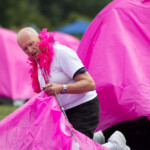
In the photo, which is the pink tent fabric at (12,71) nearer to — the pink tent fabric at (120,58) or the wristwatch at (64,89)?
the pink tent fabric at (120,58)

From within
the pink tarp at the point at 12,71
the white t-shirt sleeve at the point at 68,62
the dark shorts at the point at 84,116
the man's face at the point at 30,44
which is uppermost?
the man's face at the point at 30,44

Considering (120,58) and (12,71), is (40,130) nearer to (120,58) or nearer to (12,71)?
(120,58)

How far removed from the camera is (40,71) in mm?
3430

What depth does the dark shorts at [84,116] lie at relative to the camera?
342 centimetres

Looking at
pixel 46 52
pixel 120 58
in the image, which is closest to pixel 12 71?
pixel 120 58

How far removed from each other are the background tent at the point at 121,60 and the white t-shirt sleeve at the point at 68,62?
2.93 feet

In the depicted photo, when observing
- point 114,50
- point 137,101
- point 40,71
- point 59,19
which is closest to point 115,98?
point 137,101

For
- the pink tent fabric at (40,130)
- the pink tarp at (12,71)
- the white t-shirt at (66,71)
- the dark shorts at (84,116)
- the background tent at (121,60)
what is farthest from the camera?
the pink tarp at (12,71)

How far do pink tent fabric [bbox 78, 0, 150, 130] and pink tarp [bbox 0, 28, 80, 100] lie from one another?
4058 mm

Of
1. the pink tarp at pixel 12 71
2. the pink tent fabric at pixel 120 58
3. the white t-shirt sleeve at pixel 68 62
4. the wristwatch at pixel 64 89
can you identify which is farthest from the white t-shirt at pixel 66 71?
the pink tarp at pixel 12 71

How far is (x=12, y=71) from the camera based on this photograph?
8.46m

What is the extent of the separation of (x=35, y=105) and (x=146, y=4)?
1.76 m

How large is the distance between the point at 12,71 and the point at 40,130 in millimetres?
5433

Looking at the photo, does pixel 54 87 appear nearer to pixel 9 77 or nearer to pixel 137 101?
pixel 137 101
